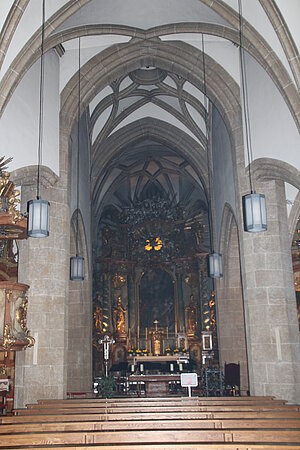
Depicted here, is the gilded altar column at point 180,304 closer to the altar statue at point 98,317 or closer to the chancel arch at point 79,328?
the altar statue at point 98,317

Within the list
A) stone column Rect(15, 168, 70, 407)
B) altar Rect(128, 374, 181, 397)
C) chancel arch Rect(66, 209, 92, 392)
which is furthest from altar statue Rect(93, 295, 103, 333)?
stone column Rect(15, 168, 70, 407)

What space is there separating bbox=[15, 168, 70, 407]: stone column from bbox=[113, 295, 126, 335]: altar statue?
12.7 m

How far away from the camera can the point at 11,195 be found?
8.23m

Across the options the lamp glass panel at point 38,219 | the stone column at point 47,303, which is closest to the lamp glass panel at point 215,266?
the stone column at point 47,303

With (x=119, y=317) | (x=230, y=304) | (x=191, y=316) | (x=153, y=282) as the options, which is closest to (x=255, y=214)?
(x=230, y=304)

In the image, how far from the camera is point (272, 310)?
11.3 metres

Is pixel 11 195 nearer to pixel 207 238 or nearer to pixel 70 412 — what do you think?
pixel 70 412

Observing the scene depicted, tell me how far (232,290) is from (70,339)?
529cm

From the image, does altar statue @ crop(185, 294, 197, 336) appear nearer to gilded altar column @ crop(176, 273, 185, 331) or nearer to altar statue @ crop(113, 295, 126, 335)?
gilded altar column @ crop(176, 273, 185, 331)

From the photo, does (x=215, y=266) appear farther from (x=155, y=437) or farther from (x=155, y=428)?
(x=155, y=437)

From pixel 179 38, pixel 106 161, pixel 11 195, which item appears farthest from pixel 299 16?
pixel 106 161

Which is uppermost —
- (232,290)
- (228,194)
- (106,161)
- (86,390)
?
(106,161)

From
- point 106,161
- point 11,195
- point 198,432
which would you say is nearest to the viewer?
point 198,432

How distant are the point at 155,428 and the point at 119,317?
1903cm
